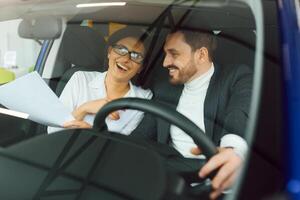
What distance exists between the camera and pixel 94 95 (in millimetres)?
1282

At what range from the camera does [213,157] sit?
1.02 m

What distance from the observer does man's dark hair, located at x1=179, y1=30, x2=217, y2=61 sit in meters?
1.27

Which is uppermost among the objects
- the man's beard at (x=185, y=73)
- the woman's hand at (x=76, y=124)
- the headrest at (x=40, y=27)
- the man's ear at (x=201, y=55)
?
the headrest at (x=40, y=27)

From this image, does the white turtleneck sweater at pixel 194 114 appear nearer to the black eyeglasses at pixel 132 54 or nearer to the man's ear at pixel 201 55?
the man's ear at pixel 201 55

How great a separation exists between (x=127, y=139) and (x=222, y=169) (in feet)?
0.89

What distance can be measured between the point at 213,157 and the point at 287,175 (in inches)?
6.9

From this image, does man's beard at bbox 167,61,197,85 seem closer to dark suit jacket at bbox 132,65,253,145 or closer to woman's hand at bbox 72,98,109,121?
dark suit jacket at bbox 132,65,253,145

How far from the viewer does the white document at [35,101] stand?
126 centimetres

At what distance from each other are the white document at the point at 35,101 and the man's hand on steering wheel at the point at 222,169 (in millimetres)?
454

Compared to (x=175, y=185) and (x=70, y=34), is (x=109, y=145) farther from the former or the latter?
(x=70, y=34)

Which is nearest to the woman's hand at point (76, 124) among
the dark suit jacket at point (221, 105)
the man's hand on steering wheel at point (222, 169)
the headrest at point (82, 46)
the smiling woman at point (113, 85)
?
the smiling woman at point (113, 85)

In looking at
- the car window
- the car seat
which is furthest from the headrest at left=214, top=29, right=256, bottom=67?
the car window

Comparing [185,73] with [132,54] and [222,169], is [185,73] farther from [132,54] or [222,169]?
[222,169]

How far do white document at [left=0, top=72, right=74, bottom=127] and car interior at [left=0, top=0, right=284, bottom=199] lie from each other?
0.03 metres
